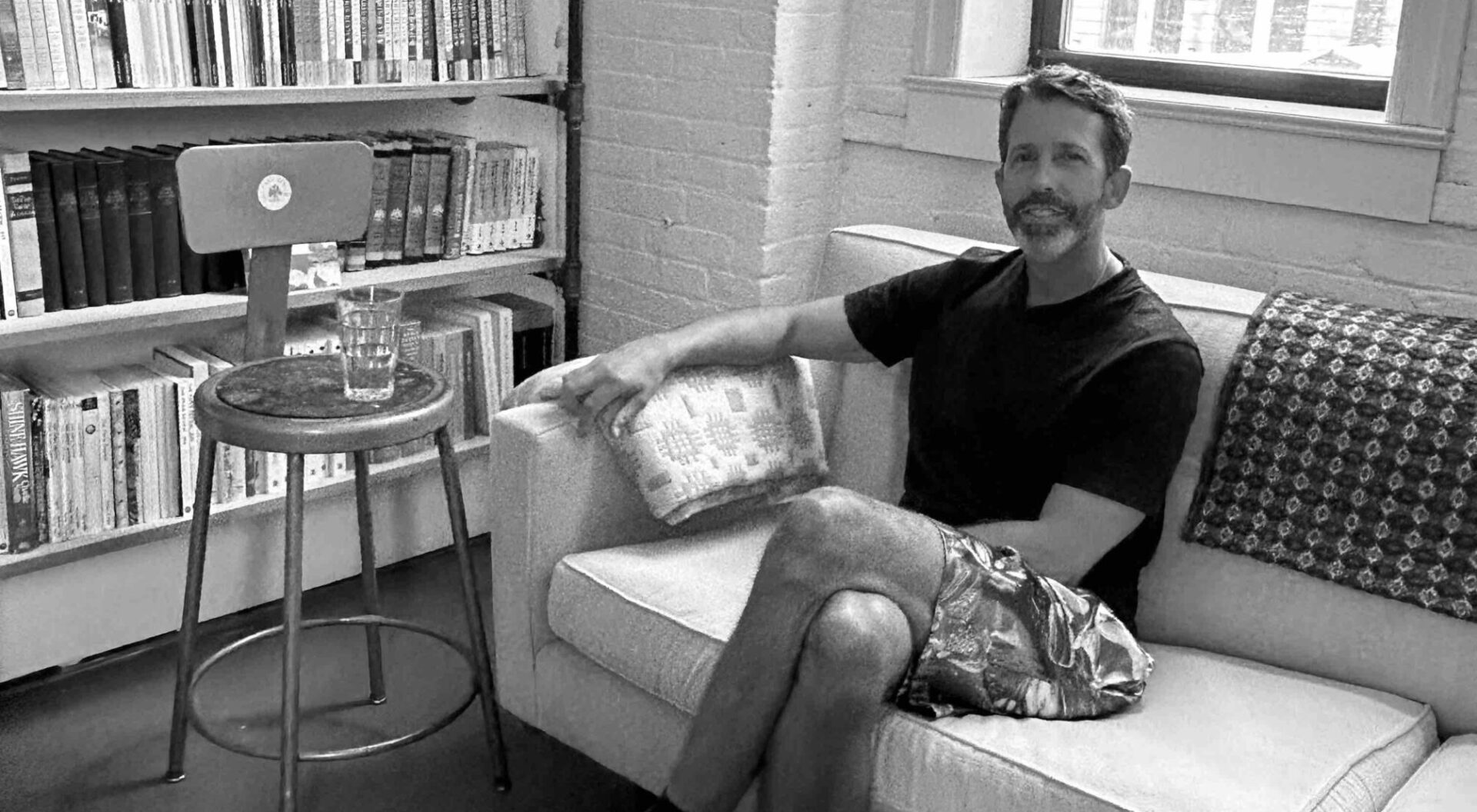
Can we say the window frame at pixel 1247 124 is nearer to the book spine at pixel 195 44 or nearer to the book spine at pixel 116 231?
the book spine at pixel 195 44

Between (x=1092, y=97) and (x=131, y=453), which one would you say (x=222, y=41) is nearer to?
(x=131, y=453)

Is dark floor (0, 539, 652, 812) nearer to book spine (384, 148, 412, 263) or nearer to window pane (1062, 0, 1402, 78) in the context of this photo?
book spine (384, 148, 412, 263)

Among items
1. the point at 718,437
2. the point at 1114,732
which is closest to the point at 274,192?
the point at 718,437

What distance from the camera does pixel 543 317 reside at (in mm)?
3197

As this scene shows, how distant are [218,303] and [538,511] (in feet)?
2.83

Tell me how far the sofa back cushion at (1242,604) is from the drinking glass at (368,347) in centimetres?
80

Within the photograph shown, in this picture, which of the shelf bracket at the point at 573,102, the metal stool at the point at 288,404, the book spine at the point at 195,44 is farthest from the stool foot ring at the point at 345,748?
the shelf bracket at the point at 573,102

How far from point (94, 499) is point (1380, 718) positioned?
2033 mm

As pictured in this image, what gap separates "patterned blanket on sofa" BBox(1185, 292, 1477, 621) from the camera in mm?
1841

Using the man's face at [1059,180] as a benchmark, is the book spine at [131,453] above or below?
below

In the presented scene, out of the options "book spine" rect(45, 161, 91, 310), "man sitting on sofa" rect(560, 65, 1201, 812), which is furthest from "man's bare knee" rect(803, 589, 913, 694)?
"book spine" rect(45, 161, 91, 310)

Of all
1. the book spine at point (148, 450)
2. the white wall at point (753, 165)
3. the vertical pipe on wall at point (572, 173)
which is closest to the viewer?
the book spine at point (148, 450)

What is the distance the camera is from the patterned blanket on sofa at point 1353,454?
1.84 meters

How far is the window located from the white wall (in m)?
0.26
